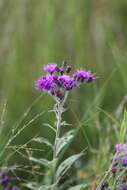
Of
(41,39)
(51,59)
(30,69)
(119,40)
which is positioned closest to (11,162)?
(51,59)

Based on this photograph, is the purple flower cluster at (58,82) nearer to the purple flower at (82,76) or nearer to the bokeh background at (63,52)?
the purple flower at (82,76)

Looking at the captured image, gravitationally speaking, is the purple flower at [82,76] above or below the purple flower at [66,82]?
above

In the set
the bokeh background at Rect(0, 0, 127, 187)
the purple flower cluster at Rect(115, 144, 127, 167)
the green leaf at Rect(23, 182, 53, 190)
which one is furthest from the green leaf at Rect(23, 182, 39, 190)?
the bokeh background at Rect(0, 0, 127, 187)

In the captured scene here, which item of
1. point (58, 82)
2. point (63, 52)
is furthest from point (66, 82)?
point (63, 52)

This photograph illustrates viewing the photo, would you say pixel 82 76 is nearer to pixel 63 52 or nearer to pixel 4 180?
pixel 4 180

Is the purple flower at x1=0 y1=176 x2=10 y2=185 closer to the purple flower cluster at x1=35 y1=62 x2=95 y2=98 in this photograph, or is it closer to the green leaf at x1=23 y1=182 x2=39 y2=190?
the green leaf at x1=23 y1=182 x2=39 y2=190

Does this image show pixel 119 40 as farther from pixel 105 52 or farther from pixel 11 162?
pixel 11 162

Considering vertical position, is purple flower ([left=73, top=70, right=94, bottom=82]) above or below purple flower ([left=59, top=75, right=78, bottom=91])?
above

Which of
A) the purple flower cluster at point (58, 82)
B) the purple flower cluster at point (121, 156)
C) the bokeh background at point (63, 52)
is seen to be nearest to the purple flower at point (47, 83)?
the purple flower cluster at point (58, 82)
